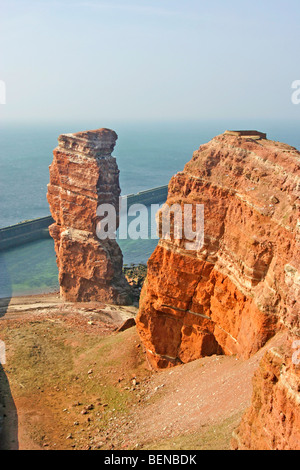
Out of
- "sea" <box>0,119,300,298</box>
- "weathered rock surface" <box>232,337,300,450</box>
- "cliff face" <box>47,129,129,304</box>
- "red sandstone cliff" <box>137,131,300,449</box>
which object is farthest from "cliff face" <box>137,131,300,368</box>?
"sea" <box>0,119,300,298</box>

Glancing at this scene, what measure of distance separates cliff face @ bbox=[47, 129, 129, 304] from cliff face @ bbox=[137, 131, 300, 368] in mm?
18997

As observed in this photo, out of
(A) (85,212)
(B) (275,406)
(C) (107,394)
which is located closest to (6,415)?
(C) (107,394)

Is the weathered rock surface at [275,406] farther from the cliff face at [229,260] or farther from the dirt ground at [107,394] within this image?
the cliff face at [229,260]

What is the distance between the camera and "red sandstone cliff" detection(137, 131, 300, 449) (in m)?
20.3

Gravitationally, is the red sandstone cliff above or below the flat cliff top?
below

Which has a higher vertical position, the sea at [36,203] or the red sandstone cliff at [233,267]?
the red sandstone cliff at [233,267]

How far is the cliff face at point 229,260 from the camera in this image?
69.2 ft

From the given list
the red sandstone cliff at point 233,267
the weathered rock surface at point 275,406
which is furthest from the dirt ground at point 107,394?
the weathered rock surface at point 275,406

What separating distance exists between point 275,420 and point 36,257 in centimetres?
6460

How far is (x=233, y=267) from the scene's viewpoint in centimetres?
2431

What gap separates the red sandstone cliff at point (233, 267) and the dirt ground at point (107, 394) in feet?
4.28

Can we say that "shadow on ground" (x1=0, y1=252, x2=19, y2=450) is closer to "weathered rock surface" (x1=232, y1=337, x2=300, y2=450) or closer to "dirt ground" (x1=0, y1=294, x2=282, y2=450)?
"dirt ground" (x1=0, y1=294, x2=282, y2=450)

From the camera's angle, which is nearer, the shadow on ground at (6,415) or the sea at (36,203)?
the shadow on ground at (6,415)
